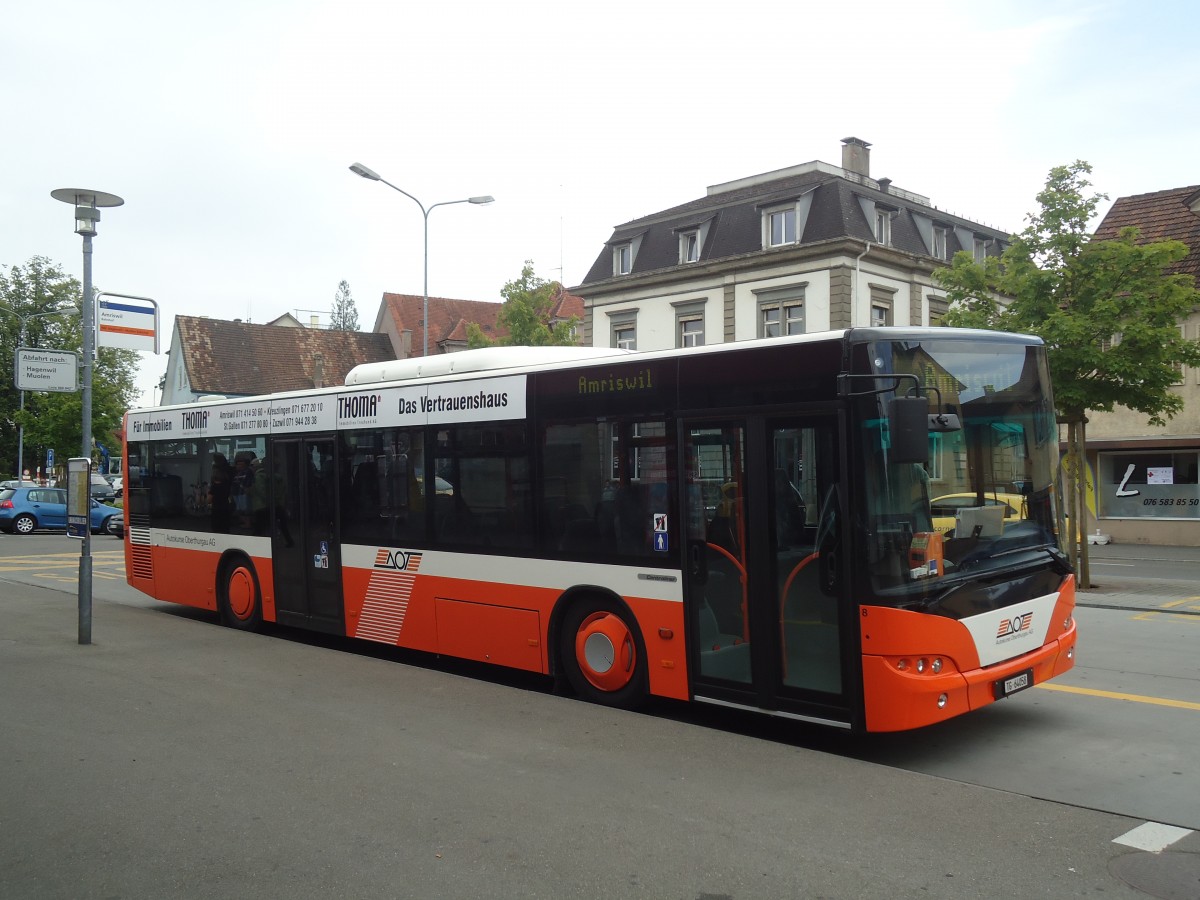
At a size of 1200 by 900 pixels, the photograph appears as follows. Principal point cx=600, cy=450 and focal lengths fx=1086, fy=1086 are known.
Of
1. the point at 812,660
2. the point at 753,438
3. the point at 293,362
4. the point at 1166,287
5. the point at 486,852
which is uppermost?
the point at 293,362

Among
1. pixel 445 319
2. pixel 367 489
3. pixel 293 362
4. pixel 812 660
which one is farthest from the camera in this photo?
pixel 445 319

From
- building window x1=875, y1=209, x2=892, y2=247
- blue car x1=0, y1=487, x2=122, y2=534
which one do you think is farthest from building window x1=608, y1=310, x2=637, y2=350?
blue car x1=0, y1=487, x2=122, y2=534

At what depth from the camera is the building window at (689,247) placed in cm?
3988

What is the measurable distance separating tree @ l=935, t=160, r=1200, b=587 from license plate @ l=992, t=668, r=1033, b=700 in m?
9.51

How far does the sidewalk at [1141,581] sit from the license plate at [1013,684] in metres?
8.29

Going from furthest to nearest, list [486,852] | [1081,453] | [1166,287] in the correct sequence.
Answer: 1. [1081,453]
2. [1166,287]
3. [486,852]

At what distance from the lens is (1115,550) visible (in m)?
26.5

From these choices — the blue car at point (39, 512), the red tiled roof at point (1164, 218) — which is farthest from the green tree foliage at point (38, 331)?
the red tiled roof at point (1164, 218)

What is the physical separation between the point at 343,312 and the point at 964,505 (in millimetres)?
105650

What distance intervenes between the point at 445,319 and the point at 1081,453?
56.7 m

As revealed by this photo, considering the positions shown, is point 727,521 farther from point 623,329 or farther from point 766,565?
point 623,329

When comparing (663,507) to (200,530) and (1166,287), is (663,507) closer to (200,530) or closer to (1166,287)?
(200,530)

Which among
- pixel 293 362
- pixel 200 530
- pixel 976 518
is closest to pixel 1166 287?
pixel 976 518

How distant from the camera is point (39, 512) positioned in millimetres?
35312
